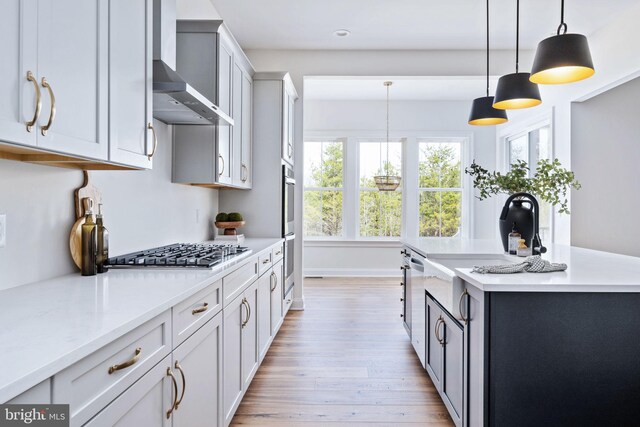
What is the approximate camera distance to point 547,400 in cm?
160

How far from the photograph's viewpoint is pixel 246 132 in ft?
12.7

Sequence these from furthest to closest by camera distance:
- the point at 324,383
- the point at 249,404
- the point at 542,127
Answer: the point at 542,127 < the point at 324,383 < the point at 249,404

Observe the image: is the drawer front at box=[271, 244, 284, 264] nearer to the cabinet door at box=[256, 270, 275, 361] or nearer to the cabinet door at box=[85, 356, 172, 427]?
the cabinet door at box=[256, 270, 275, 361]

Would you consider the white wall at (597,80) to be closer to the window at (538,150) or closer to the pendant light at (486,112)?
the window at (538,150)

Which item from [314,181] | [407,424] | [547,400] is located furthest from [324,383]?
[314,181]

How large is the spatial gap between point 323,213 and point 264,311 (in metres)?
4.00

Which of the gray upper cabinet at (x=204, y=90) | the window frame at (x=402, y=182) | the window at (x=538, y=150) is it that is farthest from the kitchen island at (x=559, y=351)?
the window frame at (x=402, y=182)

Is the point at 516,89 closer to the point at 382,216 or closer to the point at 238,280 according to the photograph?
the point at 238,280

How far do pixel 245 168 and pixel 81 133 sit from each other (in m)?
2.47

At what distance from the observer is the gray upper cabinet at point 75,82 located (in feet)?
3.47

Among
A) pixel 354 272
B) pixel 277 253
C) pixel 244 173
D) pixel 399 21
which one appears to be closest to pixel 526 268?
pixel 277 253

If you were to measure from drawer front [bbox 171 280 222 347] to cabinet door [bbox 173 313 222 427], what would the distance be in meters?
0.03

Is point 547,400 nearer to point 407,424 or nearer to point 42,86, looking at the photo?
point 407,424

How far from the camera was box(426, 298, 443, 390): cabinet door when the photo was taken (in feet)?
7.71
